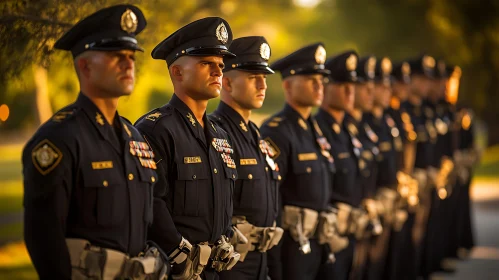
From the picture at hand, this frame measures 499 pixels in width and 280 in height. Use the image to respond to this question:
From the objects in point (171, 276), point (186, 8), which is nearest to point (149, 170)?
point (171, 276)

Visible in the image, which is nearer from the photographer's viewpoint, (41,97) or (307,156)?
(307,156)

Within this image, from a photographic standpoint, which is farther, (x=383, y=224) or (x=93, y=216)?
(x=383, y=224)

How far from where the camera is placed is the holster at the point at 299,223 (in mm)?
8070

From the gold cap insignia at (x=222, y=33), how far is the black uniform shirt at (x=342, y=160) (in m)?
3.07

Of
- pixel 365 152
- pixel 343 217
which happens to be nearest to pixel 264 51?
pixel 343 217

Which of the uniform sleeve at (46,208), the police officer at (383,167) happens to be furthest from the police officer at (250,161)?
the police officer at (383,167)

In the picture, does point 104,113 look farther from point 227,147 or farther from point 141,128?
point 227,147

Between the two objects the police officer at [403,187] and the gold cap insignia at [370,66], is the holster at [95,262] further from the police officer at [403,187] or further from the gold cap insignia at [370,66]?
the police officer at [403,187]

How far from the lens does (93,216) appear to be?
200 inches

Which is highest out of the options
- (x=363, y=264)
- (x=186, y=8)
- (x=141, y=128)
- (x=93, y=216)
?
(x=186, y=8)

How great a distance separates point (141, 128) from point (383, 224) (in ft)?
17.7

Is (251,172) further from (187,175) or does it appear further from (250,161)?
(187,175)

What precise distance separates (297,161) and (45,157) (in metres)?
3.59

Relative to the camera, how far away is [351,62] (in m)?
9.89
